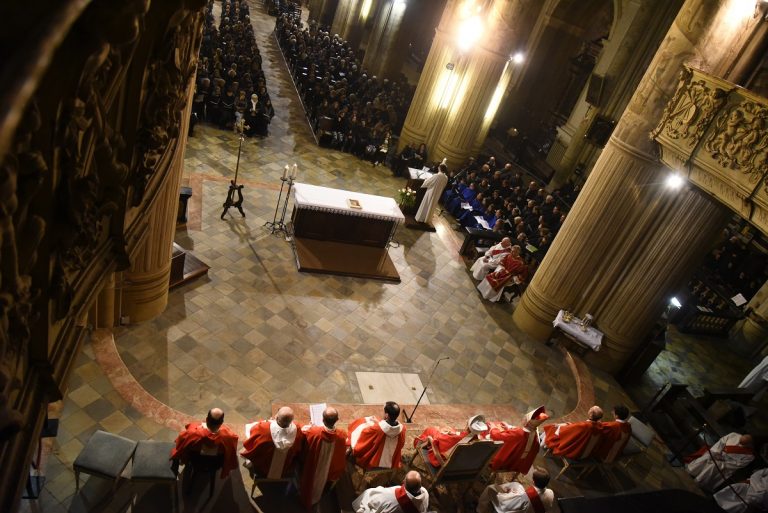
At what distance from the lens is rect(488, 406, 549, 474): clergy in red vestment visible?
6.48 m

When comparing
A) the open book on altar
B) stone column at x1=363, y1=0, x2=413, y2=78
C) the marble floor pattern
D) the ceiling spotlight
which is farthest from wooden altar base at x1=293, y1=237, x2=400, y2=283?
stone column at x1=363, y1=0, x2=413, y2=78

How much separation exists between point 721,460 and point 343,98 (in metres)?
14.4

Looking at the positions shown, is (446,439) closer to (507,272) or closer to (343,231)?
(507,272)

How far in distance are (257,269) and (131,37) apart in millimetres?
8175

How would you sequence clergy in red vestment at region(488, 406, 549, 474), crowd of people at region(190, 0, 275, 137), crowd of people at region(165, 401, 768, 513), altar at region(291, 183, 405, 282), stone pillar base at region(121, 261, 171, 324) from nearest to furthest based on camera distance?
crowd of people at region(165, 401, 768, 513), clergy in red vestment at region(488, 406, 549, 474), stone pillar base at region(121, 261, 171, 324), altar at region(291, 183, 405, 282), crowd of people at region(190, 0, 275, 137)

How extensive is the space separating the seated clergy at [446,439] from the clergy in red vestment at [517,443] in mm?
445

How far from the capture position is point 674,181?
848 cm

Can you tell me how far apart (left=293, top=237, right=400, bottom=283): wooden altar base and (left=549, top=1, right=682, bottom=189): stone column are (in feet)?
36.9

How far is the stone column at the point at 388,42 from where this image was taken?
2197 centimetres

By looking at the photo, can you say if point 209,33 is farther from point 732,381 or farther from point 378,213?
point 732,381

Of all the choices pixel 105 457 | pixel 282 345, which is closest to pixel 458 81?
pixel 282 345

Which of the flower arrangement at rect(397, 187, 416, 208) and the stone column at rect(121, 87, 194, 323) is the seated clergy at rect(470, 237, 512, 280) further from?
the stone column at rect(121, 87, 194, 323)

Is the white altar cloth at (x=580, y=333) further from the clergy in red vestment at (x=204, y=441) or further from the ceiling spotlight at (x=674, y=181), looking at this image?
the clergy in red vestment at (x=204, y=441)

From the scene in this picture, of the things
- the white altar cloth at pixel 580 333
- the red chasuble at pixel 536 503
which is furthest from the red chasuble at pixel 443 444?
the white altar cloth at pixel 580 333
